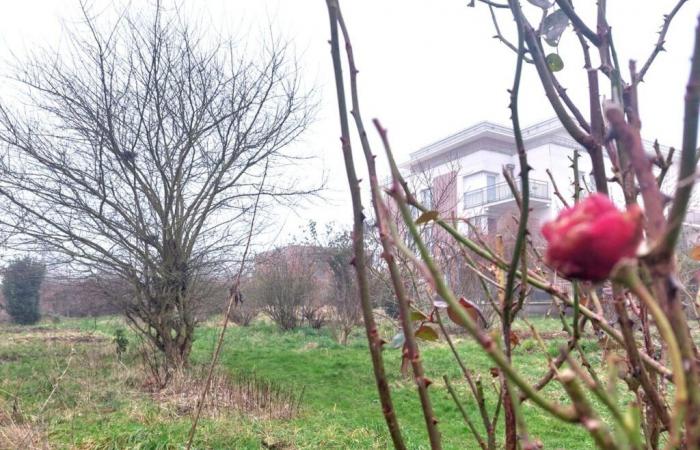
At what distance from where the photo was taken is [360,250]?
703 millimetres

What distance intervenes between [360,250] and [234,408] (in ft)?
17.0

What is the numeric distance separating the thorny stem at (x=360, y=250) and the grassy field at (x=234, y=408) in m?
2.24

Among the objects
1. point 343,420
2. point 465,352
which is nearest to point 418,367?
point 343,420

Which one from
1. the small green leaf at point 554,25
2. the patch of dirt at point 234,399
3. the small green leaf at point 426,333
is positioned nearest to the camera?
the small green leaf at point 426,333

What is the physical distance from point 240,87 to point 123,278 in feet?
11.0

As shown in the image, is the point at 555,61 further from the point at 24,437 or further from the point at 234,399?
the point at 234,399

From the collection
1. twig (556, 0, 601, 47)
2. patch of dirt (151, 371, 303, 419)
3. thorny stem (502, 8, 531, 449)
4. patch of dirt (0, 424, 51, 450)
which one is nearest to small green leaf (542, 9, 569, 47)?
twig (556, 0, 601, 47)

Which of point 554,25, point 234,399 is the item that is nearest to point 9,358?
point 234,399

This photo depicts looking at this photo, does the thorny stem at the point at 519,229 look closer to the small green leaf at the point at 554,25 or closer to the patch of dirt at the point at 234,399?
the small green leaf at the point at 554,25

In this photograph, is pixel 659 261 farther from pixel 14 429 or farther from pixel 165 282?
pixel 165 282

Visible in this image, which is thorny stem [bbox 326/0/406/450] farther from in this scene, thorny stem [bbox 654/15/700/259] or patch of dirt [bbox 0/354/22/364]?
patch of dirt [bbox 0/354/22/364]

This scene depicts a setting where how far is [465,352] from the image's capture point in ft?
31.3

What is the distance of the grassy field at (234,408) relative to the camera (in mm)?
4309

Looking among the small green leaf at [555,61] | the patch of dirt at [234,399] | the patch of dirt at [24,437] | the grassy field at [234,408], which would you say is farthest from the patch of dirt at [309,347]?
the small green leaf at [555,61]
